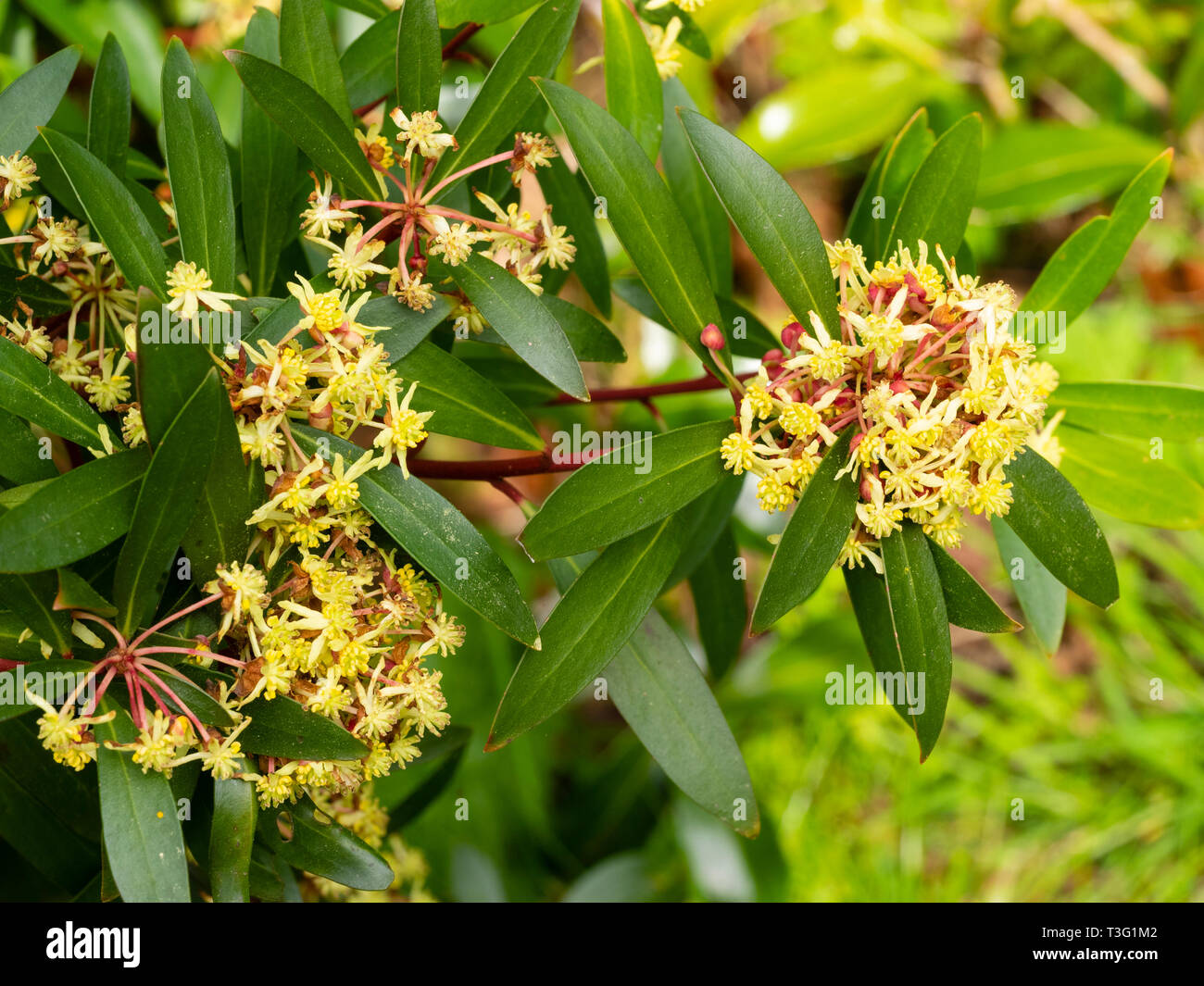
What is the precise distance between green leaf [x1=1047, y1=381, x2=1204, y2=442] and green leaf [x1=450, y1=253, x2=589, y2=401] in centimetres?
62

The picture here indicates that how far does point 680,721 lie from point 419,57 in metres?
0.68

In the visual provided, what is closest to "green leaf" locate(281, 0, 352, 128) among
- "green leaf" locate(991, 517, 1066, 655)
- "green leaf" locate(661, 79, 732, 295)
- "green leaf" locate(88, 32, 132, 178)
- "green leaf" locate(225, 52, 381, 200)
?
"green leaf" locate(225, 52, 381, 200)

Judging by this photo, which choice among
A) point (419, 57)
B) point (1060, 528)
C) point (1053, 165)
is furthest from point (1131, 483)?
point (1053, 165)

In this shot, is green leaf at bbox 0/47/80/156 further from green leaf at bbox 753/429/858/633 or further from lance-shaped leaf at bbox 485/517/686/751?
green leaf at bbox 753/429/858/633

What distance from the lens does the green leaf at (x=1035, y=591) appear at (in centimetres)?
108

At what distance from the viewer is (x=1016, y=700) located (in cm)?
244

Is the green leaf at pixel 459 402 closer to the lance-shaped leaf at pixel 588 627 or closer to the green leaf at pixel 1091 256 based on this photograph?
the lance-shaped leaf at pixel 588 627

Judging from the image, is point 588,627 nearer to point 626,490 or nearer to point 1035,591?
point 626,490

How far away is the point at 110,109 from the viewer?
2.98ft

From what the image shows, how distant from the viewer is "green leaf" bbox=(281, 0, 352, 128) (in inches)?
33.5

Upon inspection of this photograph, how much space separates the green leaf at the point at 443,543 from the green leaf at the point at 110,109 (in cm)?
41

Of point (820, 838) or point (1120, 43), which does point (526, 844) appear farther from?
point (1120, 43)

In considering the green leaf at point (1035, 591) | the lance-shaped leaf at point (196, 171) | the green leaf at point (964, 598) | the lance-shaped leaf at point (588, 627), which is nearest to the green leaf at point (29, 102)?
the lance-shaped leaf at point (196, 171)
